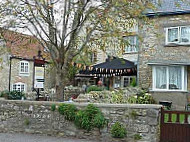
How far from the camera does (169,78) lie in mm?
19656

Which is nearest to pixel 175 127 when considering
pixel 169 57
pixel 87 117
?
pixel 87 117

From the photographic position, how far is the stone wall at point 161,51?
1920cm

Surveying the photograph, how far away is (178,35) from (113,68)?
4.91 meters

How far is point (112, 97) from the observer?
52.3 ft

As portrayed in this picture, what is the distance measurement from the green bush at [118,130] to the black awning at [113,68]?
10298mm

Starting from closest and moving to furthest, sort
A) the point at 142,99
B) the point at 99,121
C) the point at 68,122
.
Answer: the point at 99,121
the point at 68,122
the point at 142,99

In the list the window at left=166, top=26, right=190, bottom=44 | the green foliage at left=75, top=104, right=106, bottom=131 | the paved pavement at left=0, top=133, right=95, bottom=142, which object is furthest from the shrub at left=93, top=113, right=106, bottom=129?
the window at left=166, top=26, right=190, bottom=44

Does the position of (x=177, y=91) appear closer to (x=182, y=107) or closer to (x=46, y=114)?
(x=182, y=107)

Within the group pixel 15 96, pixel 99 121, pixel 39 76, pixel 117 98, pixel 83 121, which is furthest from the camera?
pixel 15 96

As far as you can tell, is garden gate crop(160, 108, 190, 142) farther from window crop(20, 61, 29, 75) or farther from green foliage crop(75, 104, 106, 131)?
window crop(20, 61, 29, 75)

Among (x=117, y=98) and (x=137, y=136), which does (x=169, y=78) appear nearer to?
(x=117, y=98)

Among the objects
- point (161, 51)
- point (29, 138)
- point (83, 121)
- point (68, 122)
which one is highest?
point (161, 51)

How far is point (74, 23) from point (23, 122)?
4.62m

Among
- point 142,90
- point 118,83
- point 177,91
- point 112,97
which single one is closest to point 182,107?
point 177,91
